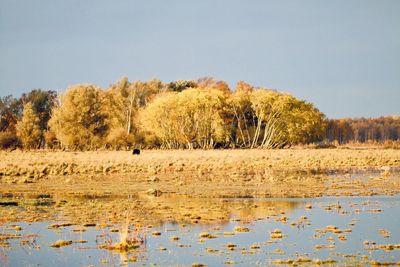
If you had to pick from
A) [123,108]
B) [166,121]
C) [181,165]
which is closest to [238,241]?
[181,165]

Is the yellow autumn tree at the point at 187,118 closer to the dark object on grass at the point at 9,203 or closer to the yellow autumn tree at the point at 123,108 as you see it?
the yellow autumn tree at the point at 123,108

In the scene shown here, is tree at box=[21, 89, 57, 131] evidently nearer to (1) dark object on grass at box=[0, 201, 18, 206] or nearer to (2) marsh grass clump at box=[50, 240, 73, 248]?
(1) dark object on grass at box=[0, 201, 18, 206]

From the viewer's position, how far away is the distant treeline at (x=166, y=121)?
77.2 m

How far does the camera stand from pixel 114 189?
32156mm

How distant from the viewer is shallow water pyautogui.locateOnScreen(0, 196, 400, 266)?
15.0 m

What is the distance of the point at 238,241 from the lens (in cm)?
1725

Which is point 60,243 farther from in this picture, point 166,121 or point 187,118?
point 187,118

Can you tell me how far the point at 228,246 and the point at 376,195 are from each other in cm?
1384

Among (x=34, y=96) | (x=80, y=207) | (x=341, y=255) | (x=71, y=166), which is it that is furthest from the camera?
(x=34, y=96)

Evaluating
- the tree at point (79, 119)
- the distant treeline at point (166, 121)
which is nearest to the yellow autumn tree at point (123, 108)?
the distant treeline at point (166, 121)

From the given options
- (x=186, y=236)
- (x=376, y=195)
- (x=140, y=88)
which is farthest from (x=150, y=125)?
(x=186, y=236)

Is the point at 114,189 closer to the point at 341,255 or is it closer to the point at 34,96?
the point at 341,255

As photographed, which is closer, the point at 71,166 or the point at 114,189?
the point at 114,189

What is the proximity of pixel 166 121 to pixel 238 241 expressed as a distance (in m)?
65.5
